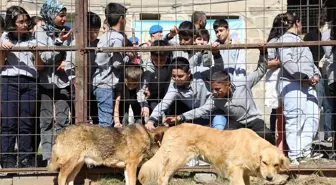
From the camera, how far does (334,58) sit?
10148mm

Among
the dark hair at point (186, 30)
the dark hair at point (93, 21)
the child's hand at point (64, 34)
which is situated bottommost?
the child's hand at point (64, 34)

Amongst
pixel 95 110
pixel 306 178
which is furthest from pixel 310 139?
pixel 95 110

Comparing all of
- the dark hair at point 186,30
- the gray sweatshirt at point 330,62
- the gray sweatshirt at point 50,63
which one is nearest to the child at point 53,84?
the gray sweatshirt at point 50,63

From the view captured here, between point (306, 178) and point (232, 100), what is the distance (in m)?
1.36

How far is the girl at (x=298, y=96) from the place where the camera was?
942 cm

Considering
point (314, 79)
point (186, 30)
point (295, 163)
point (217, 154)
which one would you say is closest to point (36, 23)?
point (186, 30)

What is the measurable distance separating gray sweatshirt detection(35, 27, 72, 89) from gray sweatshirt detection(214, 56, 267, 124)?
2043 millimetres

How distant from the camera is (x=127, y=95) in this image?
9766mm

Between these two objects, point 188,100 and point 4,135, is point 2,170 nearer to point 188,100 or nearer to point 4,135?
point 4,135

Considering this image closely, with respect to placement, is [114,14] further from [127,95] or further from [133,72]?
[127,95]

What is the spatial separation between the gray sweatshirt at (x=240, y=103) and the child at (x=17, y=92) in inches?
95.3

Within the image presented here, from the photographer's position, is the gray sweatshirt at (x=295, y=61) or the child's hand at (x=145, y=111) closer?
the gray sweatshirt at (x=295, y=61)

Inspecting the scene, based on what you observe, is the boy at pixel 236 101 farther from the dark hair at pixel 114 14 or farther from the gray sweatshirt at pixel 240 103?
the dark hair at pixel 114 14

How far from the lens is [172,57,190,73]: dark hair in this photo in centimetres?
945
